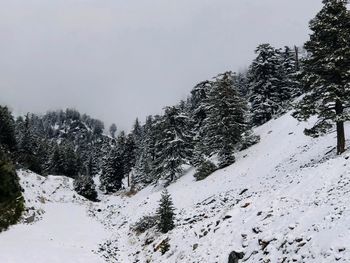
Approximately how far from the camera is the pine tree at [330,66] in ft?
75.8

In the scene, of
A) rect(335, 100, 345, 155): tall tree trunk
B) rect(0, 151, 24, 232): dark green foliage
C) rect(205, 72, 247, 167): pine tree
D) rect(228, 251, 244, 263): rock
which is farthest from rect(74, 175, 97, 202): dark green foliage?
rect(228, 251, 244, 263): rock

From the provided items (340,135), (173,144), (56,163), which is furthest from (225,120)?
(56,163)

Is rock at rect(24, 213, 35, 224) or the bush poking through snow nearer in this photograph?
rock at rect(24, 213, 35, 224)

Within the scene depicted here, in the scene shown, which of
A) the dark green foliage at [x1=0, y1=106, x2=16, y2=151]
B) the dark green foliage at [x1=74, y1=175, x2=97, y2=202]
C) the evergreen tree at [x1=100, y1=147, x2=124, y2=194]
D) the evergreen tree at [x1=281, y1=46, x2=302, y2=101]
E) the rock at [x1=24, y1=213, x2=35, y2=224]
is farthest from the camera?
the evergreen tree at [x1=100, y1=147, x2=124, y2=194]

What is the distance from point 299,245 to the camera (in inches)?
503

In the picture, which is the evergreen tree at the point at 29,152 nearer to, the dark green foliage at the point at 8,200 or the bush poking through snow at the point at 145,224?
the dark green foliage at the point at 8,200

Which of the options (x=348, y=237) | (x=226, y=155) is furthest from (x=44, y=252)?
(x=226, y=155)

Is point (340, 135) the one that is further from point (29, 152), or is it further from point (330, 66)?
point (29, 152)

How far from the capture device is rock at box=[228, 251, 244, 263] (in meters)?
14.7

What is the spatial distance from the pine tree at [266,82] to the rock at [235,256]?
1573 inches

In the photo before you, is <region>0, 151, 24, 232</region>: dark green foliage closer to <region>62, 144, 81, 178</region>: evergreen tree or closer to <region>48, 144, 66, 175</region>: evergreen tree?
<region>48, 144, 66, 175</region>: evergreen tree

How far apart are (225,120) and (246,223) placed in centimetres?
2450

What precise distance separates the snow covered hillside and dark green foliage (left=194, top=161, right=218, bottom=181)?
118 cm

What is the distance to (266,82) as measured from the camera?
5256cm
